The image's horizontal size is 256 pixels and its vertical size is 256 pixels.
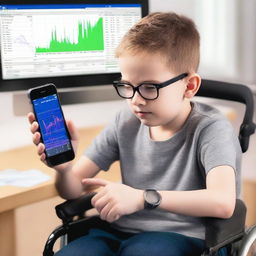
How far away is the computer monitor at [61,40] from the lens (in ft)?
5.10

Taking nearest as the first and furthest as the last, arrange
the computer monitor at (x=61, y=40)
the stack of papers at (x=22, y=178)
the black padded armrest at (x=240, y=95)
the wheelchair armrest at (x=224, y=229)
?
the wheelchair armrest at (x=224, y=229)
the stack of papers at (x=22, y=178)
the black padded armrest at (x=240, y=95)
the computer monitor at (x=61, y=40)

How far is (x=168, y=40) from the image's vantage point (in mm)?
1120

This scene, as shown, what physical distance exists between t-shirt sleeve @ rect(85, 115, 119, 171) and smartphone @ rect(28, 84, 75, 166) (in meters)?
0.11

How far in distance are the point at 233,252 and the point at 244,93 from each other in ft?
1.58

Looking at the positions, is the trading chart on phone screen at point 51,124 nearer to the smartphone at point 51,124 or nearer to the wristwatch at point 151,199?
the smartphone at point 51,124

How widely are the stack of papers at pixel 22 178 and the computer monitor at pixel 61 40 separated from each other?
1.06 feet

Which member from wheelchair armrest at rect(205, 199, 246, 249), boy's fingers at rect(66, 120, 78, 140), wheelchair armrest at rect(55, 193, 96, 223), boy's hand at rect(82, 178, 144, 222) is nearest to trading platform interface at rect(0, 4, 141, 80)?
boy's fingers at rect(66, 120, 78, 140)

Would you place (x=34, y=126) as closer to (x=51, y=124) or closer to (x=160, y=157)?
(x=51, y=124)

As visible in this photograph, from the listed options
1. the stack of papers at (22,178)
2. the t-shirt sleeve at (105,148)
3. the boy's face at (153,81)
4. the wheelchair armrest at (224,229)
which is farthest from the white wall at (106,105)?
the wheelchair armrest at (224,229)

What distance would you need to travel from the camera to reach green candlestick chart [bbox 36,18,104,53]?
1604 mm

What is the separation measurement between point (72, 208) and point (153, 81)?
34cm

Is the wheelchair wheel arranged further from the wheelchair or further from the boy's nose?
the boy's nose

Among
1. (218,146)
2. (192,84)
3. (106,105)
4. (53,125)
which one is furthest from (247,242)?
(106,105)

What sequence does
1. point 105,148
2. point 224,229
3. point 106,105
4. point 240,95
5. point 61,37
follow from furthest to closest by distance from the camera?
point 106,105
point 61,37
point 240,95
point 105,148
point 224,229
